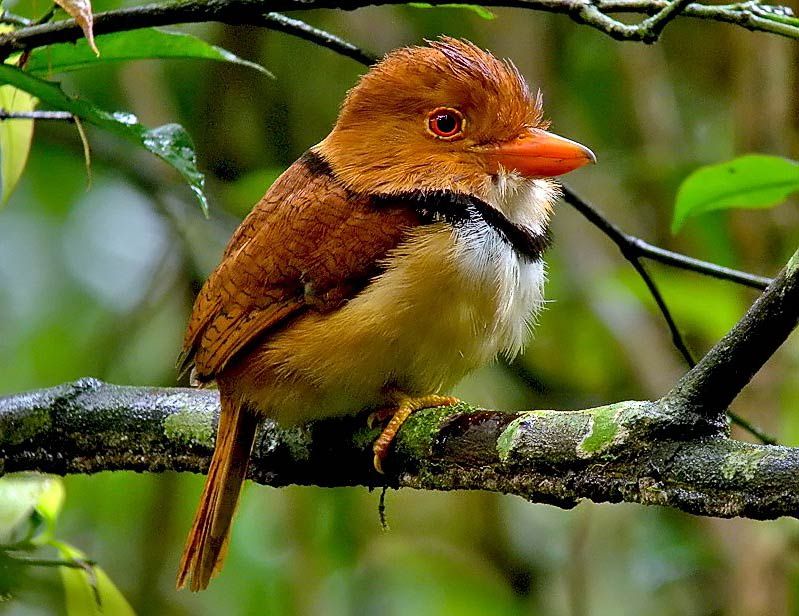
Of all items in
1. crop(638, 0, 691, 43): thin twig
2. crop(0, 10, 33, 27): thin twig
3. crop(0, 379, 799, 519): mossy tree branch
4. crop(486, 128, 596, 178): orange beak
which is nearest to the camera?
crop(0, 379, 799, 519): mossy tree branch

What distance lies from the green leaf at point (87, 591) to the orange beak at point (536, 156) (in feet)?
3.50

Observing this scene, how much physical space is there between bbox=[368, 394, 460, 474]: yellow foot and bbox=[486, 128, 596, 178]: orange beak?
49 centimetres

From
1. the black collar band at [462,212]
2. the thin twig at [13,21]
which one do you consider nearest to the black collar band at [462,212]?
the black collar band at [462,212]

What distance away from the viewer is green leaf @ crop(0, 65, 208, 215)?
1669 mm

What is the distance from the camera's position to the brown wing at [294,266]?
6.97 feet

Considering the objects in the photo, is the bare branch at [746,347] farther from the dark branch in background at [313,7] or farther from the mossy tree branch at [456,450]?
the dark branch in background at [313,7]

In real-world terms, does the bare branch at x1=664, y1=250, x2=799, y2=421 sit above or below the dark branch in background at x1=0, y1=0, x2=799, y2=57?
below

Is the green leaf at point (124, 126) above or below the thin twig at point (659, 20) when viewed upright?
below

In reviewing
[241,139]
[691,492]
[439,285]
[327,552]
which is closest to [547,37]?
[241,139]

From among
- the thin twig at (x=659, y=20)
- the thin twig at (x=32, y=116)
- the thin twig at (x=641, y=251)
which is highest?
the thin twig at (x=659, y=20)

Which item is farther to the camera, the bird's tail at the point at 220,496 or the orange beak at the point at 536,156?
the orange beak at the point at 536,156

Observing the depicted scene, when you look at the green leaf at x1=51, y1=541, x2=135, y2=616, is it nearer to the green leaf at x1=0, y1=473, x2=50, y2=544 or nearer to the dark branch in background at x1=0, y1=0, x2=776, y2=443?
the green leaf at x1=0, y1=473, x2=50, y2=544

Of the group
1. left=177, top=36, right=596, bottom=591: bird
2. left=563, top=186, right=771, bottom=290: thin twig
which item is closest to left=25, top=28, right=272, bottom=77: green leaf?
left=177, top=36, right=596, bottom=591: bird

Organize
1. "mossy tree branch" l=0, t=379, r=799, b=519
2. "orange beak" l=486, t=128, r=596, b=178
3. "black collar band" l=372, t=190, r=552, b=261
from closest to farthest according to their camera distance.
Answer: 1. "mossy tree branch" l=0, t=379, r=799, b=519
2. "black collar band" l=372, t=190, r=552, b=261
3. "orange beak" l=486, t=128, r=596, b=178
